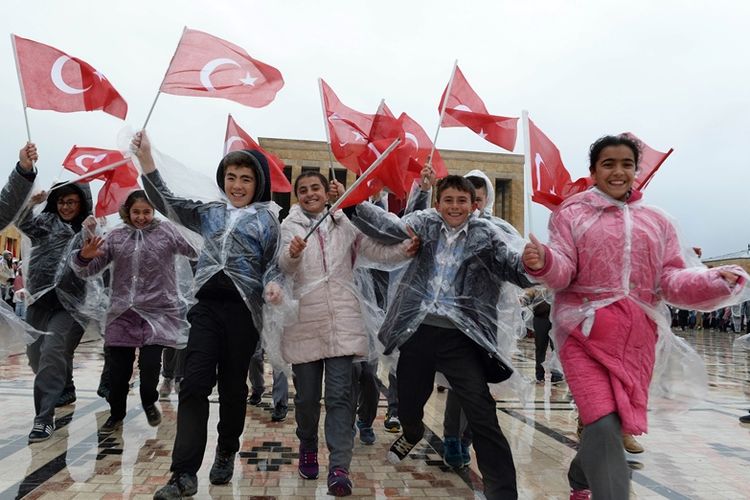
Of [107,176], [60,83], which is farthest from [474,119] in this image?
[107,176]

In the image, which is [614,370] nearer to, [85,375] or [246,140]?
[246,140]

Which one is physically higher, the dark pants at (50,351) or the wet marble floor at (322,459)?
the dark pants at (50,351)

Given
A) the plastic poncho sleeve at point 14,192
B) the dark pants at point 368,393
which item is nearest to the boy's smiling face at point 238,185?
the plastic poncho sleeve at point 14,192

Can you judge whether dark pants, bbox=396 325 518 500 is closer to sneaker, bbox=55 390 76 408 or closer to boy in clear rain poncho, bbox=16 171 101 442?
boy in clear rain poncho, bbox=16 171 101 442

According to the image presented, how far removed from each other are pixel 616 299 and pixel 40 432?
393 cm

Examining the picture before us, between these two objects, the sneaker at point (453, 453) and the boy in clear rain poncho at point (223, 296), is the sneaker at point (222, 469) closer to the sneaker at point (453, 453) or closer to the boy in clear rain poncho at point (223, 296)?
the boy in clear rain poncho at point (223, 296)

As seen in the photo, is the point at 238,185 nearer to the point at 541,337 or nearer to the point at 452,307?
the point at 452,307

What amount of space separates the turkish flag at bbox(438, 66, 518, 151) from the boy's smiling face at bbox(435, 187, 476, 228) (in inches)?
59.4

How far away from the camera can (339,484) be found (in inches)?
129

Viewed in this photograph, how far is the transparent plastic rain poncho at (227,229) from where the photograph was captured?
3393mm

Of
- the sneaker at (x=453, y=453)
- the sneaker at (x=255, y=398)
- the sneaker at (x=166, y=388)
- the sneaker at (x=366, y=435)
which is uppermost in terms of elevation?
the sneaker at (x=453, y=453)

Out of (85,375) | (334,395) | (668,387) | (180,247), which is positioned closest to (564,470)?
(668,387)

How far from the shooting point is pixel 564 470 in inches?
157

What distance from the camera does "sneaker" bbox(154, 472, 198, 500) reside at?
2979 mm
